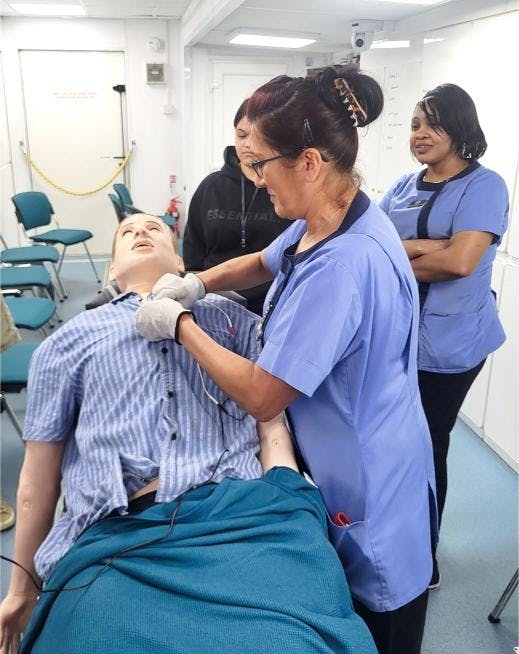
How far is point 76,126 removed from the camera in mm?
6059

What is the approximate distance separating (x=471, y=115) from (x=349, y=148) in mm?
822

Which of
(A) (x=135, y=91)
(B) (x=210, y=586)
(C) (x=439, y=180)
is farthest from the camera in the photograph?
(A) (x=135, y=91)

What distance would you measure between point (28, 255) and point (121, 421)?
3548 mm

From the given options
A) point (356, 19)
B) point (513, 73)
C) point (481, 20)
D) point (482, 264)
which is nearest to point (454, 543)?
point (482, 264)

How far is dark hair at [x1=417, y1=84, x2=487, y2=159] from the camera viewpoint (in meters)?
1.68

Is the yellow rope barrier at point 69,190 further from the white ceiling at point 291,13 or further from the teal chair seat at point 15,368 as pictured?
the teal chair seat at point 15,368

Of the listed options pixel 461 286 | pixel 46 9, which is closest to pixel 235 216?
pixel 461 286

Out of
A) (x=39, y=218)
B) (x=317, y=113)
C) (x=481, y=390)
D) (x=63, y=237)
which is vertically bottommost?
(x=481, y=390)

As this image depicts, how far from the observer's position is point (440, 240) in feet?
5.72

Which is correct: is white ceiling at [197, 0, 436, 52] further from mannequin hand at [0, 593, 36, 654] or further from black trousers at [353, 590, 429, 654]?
mannequin hand at [0, 593, 36, 654]

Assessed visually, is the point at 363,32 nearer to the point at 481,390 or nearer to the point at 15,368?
the point at 481,390

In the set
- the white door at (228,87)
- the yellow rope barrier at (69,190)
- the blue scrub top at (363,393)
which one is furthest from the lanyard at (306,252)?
the yellow rope barrier at (69,190)

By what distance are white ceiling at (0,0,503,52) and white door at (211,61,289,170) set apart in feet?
1.18

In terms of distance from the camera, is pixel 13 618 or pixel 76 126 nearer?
pixel 13 618
